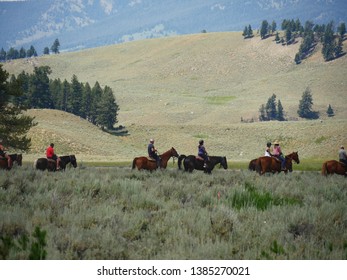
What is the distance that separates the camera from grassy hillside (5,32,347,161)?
73125mm

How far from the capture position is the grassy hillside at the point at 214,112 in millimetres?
73125

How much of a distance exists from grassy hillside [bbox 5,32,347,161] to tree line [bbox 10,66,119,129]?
6935 millimetres

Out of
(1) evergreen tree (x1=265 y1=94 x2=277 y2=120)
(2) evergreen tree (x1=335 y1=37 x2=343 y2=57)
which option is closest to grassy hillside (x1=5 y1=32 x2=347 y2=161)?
(2) evergreen tree (x1=335 y1=37 x2=343 y2=57)

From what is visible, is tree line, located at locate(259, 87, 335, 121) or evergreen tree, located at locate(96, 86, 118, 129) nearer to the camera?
evergreen tree, located at locate(96, 86, 118, 129)

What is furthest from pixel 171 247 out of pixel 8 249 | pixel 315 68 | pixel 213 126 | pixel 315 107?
pixel 315 68

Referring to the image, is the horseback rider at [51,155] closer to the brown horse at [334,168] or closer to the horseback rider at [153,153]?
the horseback rider at [153,153]

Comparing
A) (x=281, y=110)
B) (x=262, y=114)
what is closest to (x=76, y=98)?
(x=262, y=114)

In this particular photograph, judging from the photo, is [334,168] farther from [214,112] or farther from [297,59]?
[297,59]

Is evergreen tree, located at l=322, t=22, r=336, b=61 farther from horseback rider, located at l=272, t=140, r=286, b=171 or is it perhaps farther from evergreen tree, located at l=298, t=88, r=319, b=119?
horseback rider, located at l=272, t=140, r=286, b=171

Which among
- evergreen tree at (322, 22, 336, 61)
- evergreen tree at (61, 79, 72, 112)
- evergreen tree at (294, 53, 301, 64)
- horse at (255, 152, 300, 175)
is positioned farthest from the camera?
evergreen tree at (294, 53, 301, 64)

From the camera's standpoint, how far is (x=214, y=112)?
129m

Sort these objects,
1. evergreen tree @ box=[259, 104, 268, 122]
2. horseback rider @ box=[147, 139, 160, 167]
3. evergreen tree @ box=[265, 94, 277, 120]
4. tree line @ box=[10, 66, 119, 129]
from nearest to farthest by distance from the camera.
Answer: horseback rider @ box=[147, 139, 160, 167] → tree line @ box=[10, 66, 119, 129] → evergreen tree @ box=[259, 104, 268, 122] → evergreen tree @ box=[265, 94, 277, 120]

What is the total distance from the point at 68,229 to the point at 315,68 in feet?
595
